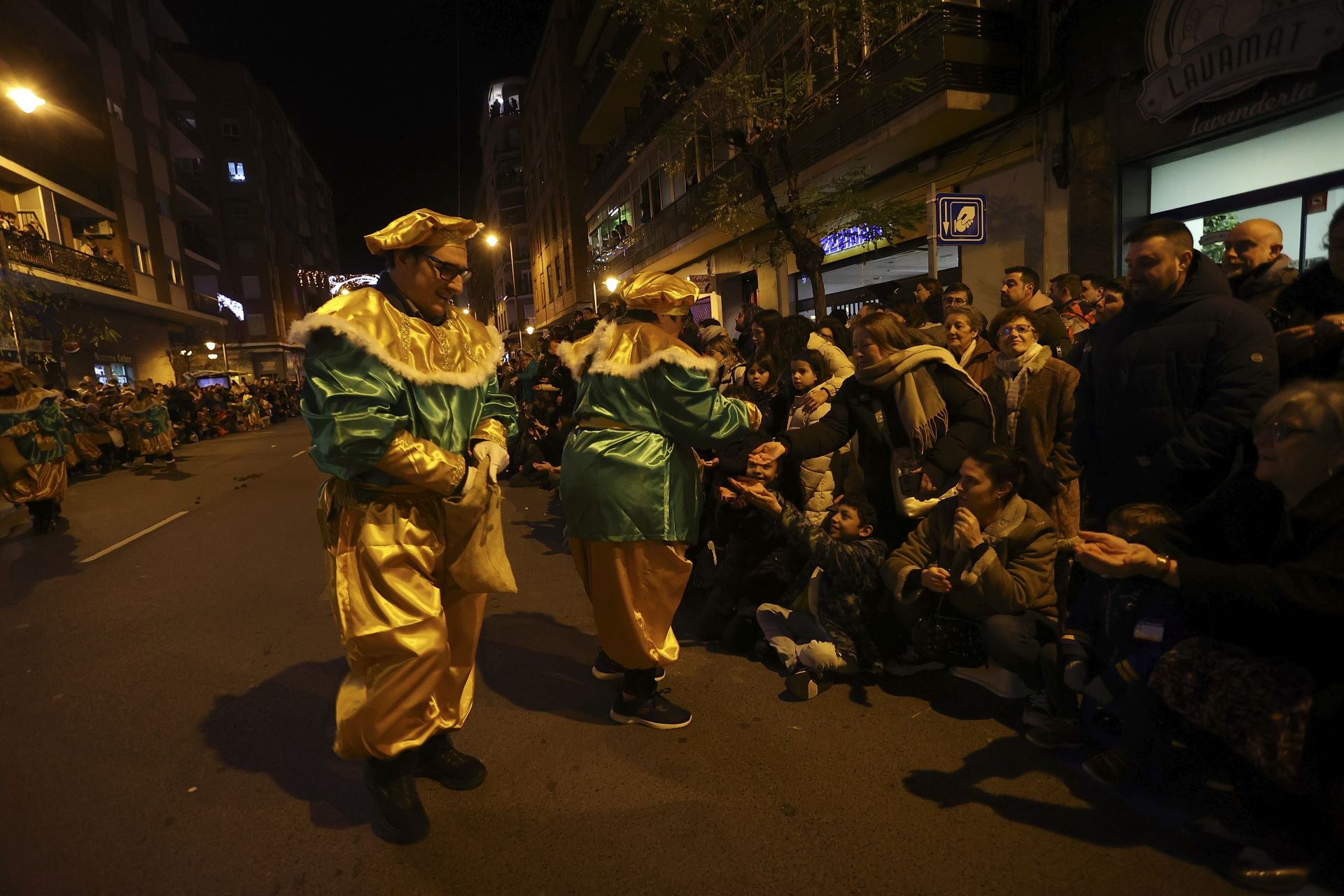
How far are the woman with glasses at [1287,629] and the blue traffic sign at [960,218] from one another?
5620mm

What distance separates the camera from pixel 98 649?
4.85 metres

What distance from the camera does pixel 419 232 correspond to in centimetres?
268

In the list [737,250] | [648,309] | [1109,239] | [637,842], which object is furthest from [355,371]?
[737,250]

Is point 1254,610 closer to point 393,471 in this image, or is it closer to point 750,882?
point 750,882

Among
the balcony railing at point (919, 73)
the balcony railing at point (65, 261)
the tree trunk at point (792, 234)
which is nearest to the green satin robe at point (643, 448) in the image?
the tree trunk at point (792, 234)

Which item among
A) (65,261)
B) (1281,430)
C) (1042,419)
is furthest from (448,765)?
(65,261)

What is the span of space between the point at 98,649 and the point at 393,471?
386 centimetres

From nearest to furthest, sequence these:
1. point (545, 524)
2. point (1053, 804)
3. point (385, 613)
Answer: point (385, 613), point (1053, 804), point (545, 524)

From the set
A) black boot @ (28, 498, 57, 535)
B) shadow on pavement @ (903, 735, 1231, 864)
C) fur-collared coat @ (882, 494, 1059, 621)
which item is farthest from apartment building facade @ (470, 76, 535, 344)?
shadow on pavement @ (903, 735, 1231, 864)

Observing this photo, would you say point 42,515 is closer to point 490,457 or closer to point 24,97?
point 24,97

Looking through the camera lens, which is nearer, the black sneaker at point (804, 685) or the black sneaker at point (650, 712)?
the black sneaker at point (650, 712)

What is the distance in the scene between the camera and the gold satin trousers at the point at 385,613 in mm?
2605

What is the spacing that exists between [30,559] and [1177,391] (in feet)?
32.4

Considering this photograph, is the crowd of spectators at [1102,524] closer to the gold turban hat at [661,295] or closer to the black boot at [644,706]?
the black boot at [644,706]
